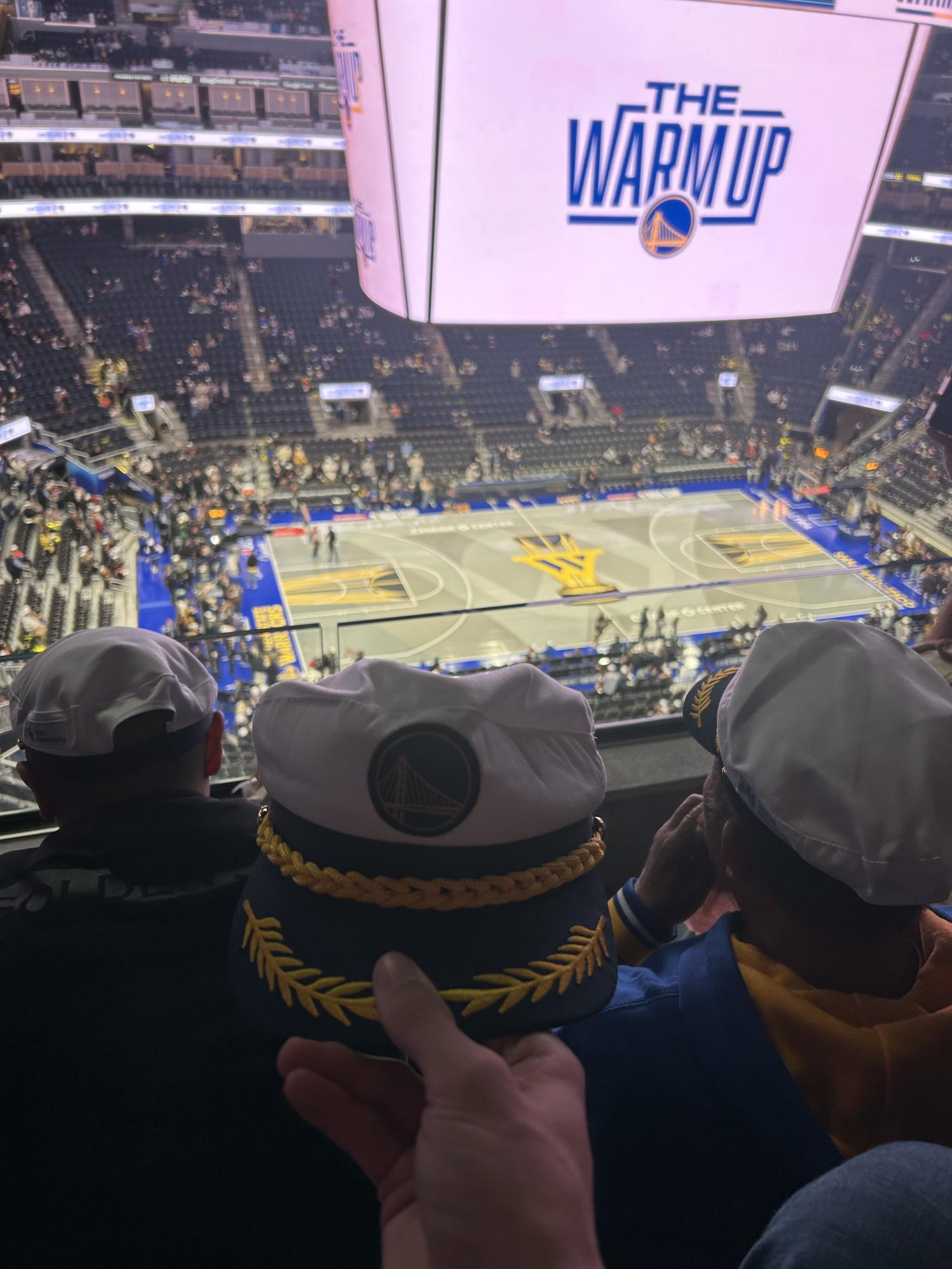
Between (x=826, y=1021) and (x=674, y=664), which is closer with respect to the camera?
(x=826, y=1021)

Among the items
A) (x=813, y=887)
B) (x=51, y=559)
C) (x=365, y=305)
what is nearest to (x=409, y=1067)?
(x=813, y=887)

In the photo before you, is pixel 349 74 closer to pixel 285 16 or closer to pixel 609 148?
pixel 609 148

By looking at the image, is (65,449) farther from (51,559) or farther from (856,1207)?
(856,1207)

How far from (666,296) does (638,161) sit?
112cm

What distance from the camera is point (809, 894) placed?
95cm

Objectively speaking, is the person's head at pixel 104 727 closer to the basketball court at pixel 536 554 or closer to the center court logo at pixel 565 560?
the basketball court at pixel 536 554

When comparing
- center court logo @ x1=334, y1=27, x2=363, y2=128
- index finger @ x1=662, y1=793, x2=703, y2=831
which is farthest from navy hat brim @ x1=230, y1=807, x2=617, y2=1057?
center court logo @ x1=334, y1=27, x2=363, y2=128

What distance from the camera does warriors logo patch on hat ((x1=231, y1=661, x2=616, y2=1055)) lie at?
2.75 feet

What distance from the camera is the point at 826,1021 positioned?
0.90 m

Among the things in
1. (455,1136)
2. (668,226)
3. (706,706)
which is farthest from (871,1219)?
(668,226)

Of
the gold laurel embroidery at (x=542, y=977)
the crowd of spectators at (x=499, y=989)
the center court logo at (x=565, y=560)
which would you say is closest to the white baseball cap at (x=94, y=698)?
the crowd of spectators at (x=499, y=989)

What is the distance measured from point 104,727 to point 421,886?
67 centimetres

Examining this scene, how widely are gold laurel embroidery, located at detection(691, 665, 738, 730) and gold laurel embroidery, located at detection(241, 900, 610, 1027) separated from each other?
74cm

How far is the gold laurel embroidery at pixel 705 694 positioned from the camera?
62.3 inches
